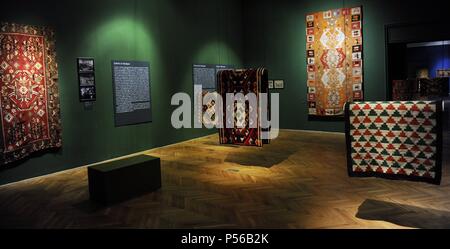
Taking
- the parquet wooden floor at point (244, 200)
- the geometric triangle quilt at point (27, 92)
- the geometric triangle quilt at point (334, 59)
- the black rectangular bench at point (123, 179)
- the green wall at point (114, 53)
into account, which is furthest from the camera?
the geometric triangle quilt at point (334, 59)

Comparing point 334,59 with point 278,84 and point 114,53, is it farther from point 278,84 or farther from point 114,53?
point 114,53

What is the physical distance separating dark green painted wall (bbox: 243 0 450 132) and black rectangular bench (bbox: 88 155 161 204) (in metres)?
6.24

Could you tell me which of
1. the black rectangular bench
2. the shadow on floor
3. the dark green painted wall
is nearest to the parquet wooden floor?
the shadow on floor

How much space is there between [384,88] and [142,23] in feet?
19.3

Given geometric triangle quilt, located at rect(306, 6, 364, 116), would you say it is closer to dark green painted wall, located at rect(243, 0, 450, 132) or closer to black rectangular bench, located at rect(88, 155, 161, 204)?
dark green painted wall, located at rect(243, 0, 450, 132)

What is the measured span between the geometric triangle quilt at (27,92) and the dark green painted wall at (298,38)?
6.30 metres

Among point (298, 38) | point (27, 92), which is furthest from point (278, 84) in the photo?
point (27, 92)

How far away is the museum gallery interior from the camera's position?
3891 mm

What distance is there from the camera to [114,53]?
7.26 m

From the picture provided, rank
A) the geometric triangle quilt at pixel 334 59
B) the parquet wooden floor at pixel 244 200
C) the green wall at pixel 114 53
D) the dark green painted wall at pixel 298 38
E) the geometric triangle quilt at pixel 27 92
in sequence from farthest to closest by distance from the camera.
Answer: the geometric triangle quilt at pixel 334 59 < the dark green painted wall at pixel 298 38 < the green wall at pixel 114 53 < the geometric triangle quilt at pixel 27 92 < the parquet wooden floor at pixel 244 200

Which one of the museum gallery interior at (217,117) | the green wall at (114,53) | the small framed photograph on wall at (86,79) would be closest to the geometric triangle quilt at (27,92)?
the museum gallery interior at (217,117)

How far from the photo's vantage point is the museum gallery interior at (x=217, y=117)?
389cm

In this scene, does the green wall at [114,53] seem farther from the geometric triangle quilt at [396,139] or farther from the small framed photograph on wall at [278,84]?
the geometric triangle quilt at [396,139]

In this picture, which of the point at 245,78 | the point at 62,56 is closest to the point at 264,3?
the point at 245,78
